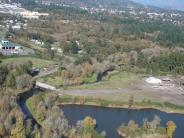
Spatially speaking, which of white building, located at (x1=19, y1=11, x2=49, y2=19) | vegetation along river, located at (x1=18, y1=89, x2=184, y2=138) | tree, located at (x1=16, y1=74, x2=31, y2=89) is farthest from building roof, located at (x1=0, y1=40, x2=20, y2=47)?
white building, located at (x1=19, y1=11, x2=49, y2=19)

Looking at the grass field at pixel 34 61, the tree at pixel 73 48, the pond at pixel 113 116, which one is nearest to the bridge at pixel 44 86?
the pond at pixel 113 116

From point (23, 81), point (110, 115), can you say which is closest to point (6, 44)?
point (23, 81)

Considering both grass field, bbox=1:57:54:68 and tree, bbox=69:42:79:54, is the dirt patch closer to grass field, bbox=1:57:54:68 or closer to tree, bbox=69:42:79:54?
grass field, bbox=1:57:54:68

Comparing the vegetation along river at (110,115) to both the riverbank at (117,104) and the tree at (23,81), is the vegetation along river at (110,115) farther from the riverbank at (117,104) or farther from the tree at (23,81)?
the tree at (23,81)

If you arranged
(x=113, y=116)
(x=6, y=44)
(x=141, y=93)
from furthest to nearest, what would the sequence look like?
1. (x=6, y=44)
2. (x=141, y=93)
3. (x=113, y=116)

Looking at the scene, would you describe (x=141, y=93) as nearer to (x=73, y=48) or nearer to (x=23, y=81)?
(x=23, y=81)
